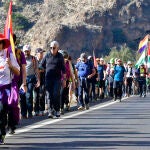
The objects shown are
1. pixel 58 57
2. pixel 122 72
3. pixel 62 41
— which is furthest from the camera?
pixel 62 41

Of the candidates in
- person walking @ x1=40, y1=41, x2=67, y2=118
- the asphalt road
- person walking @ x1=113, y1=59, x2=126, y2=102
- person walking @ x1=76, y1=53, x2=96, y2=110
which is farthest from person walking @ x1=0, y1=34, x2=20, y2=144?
person walking @ x1=113, y1=59, x2=126, y2=102

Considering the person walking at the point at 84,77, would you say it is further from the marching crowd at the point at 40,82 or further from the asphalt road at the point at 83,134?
the asphalt road at the point at 83,134

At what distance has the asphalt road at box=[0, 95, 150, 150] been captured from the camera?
9.70 meters

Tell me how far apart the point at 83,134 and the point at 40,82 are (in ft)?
16.3

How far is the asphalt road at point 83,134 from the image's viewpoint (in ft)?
31.8

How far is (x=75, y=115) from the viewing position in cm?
1661

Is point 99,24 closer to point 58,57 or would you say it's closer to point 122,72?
point 122,72

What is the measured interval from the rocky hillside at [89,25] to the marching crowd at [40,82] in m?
82.7

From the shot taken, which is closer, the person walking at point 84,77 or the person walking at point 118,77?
the person walking at point 84,77

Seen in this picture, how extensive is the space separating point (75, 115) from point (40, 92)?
1033 millimetres

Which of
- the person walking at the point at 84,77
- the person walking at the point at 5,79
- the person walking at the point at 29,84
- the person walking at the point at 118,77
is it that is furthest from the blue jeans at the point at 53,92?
the person walking at the point at 118,77

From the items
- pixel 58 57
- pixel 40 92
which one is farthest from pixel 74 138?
pixel 40 92

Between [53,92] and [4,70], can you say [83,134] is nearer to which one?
[4,70]

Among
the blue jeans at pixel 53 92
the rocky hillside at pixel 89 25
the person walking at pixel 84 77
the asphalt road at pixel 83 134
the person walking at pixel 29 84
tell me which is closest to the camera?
the asphalt road at pixel 83 134
